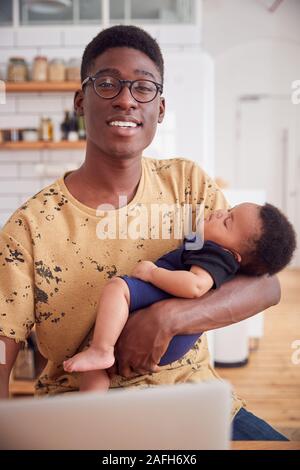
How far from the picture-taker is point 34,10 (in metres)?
2.34

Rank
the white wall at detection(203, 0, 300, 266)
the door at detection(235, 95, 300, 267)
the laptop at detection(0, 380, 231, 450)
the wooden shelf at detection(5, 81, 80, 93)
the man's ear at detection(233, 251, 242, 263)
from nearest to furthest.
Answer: the laptop at detection(0, 380, 231, 450)
the man's ear at detection(233, 251, 242, 263)
the wooden shelf at detection(5, 81, 80, 93)
the door at detection(235, 95, 300, 267)
the white wall at detection(203, 0, 300, 266)

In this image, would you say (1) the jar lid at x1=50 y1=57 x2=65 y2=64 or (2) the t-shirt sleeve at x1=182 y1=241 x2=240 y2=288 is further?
(1) the jar lid at x1=50 y1=57 x2=65 y2=64

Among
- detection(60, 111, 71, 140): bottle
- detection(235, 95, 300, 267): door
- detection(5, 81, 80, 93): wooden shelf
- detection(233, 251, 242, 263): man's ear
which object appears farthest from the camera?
detection(235, 95, 300, 267): door

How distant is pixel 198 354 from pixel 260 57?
340 centimetres

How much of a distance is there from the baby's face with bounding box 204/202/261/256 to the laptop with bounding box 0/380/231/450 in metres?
0.34

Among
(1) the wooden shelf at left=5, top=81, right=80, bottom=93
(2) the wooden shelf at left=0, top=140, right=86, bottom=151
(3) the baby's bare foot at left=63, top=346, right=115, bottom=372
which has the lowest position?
(3) the baby's bare foot at left=63, top=346, right=115, bottom=372

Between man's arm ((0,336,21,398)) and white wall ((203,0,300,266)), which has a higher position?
white wall ((203,0,300,266))

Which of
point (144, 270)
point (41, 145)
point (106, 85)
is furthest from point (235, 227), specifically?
point (41, 145)

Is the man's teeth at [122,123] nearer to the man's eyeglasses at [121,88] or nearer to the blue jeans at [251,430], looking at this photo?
the man's eyeglasses at [121,88]

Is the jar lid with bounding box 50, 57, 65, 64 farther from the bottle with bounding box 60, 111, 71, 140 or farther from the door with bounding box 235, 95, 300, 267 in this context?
the door with bounding box 235, 95, 300, 267

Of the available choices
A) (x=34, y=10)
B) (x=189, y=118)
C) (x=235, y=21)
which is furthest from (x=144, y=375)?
(x=235, y=21)

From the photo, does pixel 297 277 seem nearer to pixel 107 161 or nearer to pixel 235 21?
pixel 107 161

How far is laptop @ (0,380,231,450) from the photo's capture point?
0.36 m

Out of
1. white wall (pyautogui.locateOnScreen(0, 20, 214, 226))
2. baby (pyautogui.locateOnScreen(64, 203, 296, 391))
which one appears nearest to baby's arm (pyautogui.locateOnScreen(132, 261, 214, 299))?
baby (pyautogui.locateOnScreen(64, 203, 296, 391))
